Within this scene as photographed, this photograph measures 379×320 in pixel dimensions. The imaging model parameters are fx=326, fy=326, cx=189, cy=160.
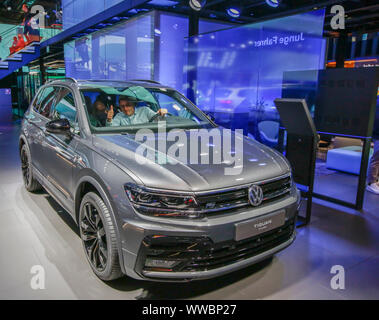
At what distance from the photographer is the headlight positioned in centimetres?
199

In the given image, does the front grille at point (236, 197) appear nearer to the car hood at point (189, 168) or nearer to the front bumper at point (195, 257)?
the car hood at point (189, 168)

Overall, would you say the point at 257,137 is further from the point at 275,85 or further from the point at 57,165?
the point at 57,165

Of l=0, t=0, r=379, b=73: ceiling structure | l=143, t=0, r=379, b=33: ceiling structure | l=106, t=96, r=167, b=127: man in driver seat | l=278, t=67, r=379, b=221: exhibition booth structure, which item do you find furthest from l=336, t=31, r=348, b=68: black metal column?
l=106, t=96, r=167, b=127: man in driver seat

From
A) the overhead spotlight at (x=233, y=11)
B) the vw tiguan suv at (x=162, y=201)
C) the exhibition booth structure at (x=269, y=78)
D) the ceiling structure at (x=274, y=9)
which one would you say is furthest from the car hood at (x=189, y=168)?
the overhead spotlight at (x=233, y=11)

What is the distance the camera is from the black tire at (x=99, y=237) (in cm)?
220

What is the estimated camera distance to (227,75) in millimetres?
8289

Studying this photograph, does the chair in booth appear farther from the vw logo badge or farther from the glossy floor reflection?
the vw logo badge

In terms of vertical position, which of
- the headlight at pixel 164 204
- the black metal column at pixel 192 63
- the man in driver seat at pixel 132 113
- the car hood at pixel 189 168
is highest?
the black metal column at pixel 192 63

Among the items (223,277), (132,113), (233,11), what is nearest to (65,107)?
(132,113)

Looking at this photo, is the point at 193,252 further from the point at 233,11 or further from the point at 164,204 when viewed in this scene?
the point at 233,11

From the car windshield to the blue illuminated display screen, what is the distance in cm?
352

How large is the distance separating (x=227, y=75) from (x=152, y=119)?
5418mm

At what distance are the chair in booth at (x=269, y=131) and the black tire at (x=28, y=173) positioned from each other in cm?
482
